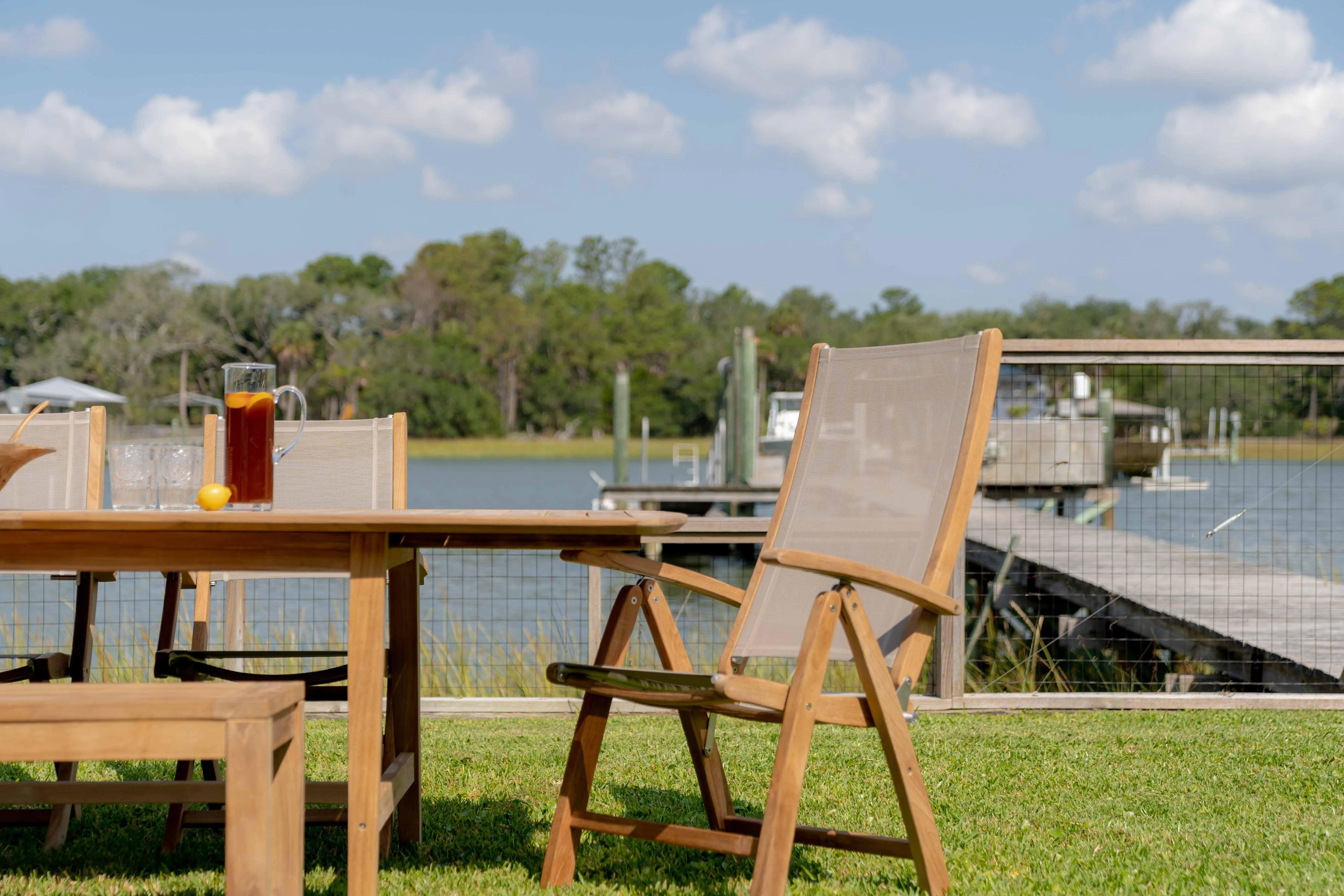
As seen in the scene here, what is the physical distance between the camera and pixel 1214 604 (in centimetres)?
557

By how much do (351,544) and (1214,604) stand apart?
15.4 feet

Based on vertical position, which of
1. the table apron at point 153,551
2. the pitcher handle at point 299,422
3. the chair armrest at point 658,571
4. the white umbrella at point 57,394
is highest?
the white umbrella at point 57,394

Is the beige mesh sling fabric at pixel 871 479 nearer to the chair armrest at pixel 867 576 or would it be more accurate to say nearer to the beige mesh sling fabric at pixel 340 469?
the chair armrest at pixel 867 576

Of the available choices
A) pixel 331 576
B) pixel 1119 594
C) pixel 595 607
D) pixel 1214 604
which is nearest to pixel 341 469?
pixel 331 576

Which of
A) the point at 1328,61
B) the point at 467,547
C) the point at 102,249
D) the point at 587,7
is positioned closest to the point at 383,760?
the point at 467,547

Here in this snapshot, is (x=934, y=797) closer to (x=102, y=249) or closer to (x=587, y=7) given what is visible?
(x=587, y=7)

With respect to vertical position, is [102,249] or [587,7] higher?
[587,7]

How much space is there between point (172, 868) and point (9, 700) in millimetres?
992

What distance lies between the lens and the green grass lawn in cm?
241

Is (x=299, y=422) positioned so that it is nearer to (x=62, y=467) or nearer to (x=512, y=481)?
(x=62, y=467)

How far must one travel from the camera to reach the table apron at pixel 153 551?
6.34 ft

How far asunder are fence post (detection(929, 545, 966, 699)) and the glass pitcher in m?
2.60

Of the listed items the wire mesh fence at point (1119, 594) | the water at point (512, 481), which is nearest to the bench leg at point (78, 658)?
the wire mesh fence at point (1119, 594)

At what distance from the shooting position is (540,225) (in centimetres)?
6128
